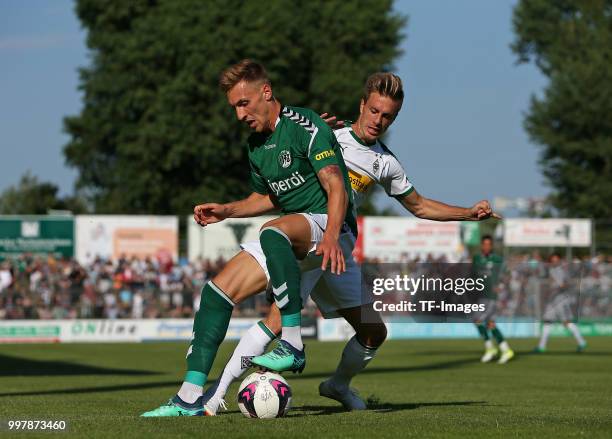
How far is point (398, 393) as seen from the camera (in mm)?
13453

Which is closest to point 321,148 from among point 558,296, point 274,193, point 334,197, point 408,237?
point 334,197

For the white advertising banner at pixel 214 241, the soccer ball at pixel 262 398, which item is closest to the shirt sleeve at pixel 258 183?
the soccer ball at pixel 262 398

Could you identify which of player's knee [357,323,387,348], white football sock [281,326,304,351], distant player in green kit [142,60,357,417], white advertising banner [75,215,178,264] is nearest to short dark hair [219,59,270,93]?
distant player in green kit [142,60,357,417]

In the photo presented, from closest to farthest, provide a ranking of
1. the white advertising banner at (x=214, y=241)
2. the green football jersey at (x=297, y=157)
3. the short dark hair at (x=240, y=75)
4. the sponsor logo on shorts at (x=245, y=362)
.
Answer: the green football jersey at (x=297, y=157) → the short dark hair at (x=240, y=75) → the sponsor logo on shorts at (x=245, y=362) → the white advertising banner at (x=214, y=241)

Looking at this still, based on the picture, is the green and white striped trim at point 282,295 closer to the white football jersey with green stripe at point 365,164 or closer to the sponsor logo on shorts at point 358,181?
the white football jersey with green stripe at point 365,164

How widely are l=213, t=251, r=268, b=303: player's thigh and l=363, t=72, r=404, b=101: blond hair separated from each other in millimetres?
1701

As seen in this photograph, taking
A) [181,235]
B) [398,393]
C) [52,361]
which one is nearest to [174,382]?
[398,393]

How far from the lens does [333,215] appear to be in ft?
25.2

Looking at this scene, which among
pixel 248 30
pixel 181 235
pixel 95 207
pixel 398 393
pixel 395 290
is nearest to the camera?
pixel 395 290

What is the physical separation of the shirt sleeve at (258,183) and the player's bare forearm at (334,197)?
0.79 m

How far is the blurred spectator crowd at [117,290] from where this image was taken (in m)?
31.8

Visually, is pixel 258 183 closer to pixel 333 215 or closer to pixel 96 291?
pixel 333 215

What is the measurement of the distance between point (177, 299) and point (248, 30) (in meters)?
27.4

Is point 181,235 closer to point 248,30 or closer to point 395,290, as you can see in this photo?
point 248,30
